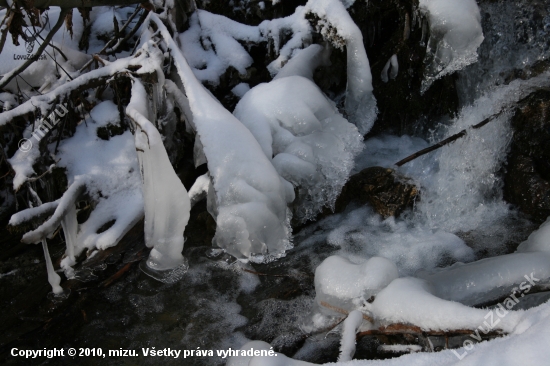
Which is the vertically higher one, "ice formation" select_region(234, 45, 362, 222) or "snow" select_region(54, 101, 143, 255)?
"ice formation" select_region(234, 45, 362, 222)

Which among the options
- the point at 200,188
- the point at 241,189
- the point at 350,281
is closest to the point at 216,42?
the point at 200,188

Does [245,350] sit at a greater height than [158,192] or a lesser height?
lesser

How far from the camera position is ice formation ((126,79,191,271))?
279 cm

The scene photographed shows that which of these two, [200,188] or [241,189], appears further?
[200,188]

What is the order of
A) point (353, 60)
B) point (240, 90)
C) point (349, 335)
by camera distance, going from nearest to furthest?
point (349, 335) < point (353, 60) < point (240, 90)

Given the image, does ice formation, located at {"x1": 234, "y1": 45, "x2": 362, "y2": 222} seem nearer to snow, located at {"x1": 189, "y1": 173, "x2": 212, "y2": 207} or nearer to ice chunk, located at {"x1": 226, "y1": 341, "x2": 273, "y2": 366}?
snow, located at {"x1": 189, "y1": 173, "x2": 212, "y2": 207}

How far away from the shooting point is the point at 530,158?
354 cm

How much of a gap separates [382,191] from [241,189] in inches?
50.5

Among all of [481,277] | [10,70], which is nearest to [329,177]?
[481,277]

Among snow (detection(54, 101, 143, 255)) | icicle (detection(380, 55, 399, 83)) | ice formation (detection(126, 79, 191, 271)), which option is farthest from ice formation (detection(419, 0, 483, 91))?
snow (detection(54, 101, 143, 255))

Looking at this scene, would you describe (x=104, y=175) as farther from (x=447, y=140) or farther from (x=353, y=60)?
(x=447, y=140)

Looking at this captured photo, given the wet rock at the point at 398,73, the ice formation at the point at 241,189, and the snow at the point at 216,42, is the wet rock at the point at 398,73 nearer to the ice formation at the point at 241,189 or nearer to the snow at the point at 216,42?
the snow at the point at 216,42

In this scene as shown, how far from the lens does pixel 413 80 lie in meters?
3.97

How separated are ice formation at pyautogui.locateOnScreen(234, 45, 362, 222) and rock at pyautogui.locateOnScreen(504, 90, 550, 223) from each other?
1212 millimetres
